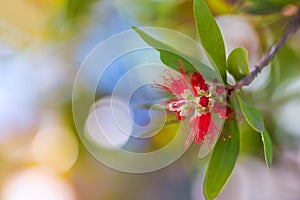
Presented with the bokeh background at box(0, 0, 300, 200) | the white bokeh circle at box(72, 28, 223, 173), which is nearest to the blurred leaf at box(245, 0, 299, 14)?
the bokeh background at box(0, 0, 300, 200)

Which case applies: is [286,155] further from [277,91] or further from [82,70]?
[82,70]

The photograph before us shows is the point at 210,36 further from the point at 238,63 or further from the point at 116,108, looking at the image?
the point at 116,108

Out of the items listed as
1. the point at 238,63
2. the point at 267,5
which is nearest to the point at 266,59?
the point at 238,63

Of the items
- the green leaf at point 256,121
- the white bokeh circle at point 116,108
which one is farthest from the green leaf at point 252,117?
the white bokeh circle at point 116,108

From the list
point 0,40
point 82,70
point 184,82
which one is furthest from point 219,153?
point 0,40

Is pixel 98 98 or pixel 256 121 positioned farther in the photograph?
pixel 98 98

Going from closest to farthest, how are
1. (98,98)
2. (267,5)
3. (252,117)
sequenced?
1. (252,117)
2. (267,5)
3. (98,98)

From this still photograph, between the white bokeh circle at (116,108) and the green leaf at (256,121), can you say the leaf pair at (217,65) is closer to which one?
the green leaf at (256,121)

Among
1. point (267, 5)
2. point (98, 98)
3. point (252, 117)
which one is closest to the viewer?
point (252, 117)
